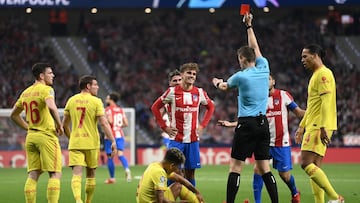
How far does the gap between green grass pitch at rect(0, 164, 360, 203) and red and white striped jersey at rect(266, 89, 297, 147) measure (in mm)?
1314

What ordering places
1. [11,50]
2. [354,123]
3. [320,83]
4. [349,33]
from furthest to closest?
[349,33] → [11,50] → [354,123] → [320,83]

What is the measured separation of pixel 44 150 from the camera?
11.8 metres

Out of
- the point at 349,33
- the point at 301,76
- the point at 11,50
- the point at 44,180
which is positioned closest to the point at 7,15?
the point at 11,50

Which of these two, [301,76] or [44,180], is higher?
[301,76]

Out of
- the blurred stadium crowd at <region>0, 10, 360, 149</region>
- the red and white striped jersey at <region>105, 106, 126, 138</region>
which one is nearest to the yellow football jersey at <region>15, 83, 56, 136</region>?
the red and white striped jersey at <region>105, 106, 126, 138</region>

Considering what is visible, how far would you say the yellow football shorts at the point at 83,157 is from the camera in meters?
13.1

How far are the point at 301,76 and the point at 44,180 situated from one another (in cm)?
1961

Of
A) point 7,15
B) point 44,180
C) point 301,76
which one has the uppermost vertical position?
point 7,15

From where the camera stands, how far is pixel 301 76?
125 ft

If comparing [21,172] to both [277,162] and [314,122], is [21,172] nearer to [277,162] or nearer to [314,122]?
[277,162]

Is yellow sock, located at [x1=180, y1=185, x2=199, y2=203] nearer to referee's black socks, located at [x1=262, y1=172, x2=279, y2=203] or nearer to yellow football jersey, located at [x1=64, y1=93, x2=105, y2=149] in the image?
referee's black socks, located at [x1=262, y1=172, x2=279, y2=203]

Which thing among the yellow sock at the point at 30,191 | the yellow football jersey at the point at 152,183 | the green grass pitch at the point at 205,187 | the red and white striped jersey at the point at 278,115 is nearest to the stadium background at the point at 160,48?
the green grass pitch at the point at 205,187

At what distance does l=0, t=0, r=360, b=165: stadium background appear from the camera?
36.2 m

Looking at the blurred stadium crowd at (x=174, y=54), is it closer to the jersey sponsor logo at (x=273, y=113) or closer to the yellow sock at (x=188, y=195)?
the jersey sponsor logo at (x=273, y=113)
